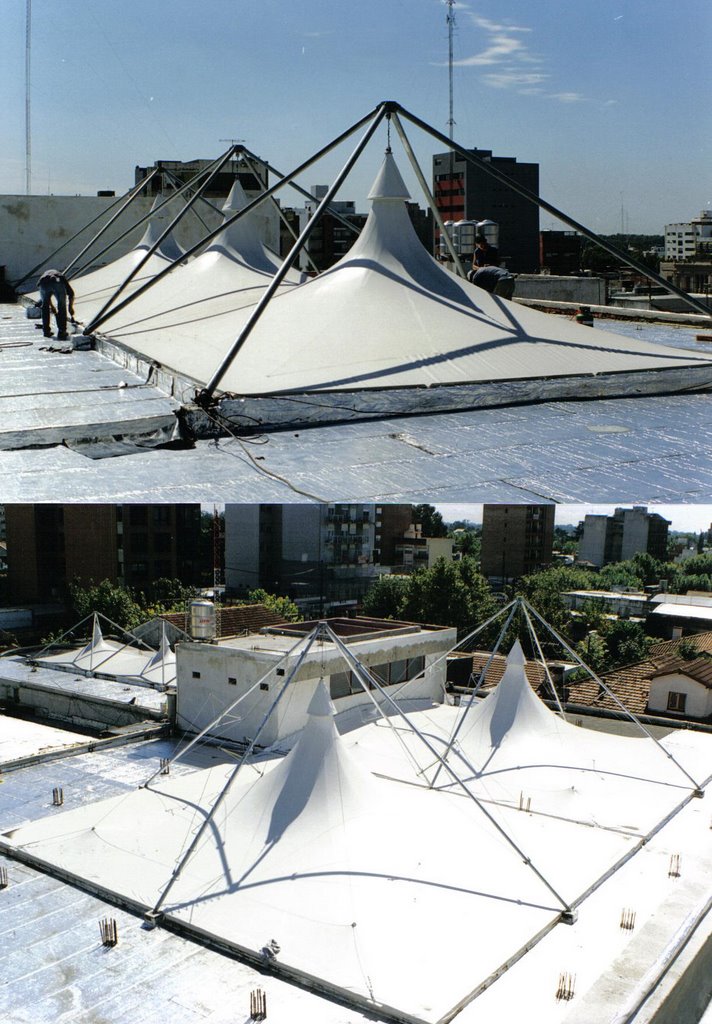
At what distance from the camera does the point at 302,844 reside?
850cm

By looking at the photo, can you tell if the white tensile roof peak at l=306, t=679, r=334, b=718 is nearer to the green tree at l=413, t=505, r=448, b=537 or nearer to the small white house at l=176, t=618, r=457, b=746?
the small white house at l=176, t=618, r=457, b=746

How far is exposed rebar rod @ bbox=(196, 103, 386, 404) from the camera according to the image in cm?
935

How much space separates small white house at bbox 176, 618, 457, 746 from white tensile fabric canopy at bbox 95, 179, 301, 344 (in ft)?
14.2

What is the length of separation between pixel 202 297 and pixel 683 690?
11.3 meters

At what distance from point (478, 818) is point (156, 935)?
338 cm

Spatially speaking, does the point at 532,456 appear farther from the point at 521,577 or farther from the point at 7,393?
the point at 521,577

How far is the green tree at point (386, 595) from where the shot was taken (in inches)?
1012

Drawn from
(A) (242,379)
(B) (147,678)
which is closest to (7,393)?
(A) (242,379)

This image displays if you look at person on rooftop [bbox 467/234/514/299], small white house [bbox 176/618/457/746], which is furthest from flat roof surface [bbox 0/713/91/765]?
person on rooftop [bbox 467/234/514/299]

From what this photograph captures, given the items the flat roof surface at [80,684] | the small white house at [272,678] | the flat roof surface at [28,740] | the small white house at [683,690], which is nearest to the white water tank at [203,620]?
the small white house at [272,678]

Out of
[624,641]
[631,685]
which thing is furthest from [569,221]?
[624,641]

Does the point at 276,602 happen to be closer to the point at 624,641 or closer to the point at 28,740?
the point at 624,641

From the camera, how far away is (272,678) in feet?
46.9

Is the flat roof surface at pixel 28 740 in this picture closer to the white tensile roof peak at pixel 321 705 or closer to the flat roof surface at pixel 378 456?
the white tensile roof peak at pixel 321 705
